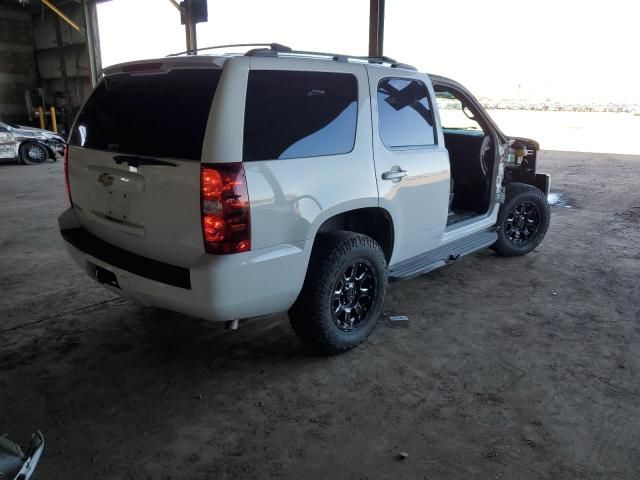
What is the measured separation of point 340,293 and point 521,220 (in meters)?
2.88

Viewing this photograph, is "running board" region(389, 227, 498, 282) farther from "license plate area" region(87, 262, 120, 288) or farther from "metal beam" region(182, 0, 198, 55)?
"metal beam" region(182, 0, 198, 55)

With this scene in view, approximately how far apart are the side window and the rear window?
48.7 inches

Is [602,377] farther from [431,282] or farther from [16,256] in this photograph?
[16,256]

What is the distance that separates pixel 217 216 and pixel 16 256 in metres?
3.86

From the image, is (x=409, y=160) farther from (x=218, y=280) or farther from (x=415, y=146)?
(x=218, y=280)

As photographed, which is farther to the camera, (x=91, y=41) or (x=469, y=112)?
(x=91, y=41)

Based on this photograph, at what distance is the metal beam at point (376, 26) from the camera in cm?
936

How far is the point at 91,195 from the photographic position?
3.00m

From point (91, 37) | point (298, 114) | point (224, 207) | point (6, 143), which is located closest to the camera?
point (224, 207)

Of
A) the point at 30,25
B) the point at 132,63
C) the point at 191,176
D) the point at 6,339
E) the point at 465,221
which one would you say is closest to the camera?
the point at 191,176

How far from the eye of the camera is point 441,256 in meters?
3.97

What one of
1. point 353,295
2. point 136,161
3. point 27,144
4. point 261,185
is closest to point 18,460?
point 136,161

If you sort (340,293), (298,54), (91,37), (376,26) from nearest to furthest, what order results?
1. (298,54)
2. (340,293)
3. (376,26)
4. (91,37)

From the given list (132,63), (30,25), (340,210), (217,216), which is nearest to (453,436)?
(340,210)
